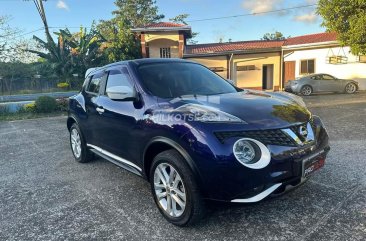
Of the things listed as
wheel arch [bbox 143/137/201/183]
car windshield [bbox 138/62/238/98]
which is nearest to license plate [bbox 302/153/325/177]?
wheel arch [bbox 143/137/201/183]

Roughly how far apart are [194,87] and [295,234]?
6.62ft

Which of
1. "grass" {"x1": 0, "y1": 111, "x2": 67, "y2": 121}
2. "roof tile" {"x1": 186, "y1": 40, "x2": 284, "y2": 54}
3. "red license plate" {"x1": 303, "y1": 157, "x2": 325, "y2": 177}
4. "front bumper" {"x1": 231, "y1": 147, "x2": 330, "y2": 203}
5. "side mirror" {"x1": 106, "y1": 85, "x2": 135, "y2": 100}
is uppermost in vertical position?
"roof tile" {"x1": 186, "y1": 40, "x2": 284, "y2": 54}

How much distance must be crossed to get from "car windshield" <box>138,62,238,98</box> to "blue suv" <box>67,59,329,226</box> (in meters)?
0.01

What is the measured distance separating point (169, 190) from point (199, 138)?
0.74 meters

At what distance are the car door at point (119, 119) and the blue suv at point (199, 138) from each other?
13 millimetres

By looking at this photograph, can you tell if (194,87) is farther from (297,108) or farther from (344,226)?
(344,226)

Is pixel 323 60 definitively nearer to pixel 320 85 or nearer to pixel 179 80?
pixel 320 85

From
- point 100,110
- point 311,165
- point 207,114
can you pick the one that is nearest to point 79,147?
point 100,110

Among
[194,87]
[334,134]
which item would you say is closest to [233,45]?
[334,134]

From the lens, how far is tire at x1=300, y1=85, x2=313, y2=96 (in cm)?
1716

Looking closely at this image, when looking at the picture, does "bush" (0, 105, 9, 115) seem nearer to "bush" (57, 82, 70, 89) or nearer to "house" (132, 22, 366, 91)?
"bush" (57, 82, 70, 89)

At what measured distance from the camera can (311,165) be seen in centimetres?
283

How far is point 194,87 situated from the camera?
3764 mm

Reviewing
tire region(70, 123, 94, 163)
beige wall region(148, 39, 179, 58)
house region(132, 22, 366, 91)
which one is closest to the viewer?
tire region(70, 123, 94, 163)
